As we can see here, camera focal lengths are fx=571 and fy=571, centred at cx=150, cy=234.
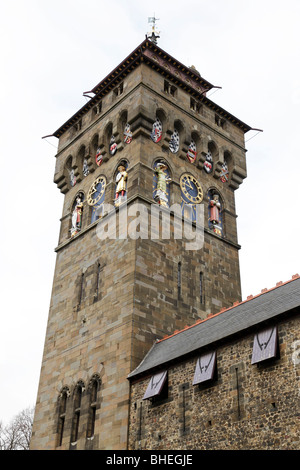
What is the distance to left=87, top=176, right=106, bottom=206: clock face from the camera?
3326cm

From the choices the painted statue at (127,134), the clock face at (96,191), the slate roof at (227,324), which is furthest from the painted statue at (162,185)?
the slate roof at (227,324)

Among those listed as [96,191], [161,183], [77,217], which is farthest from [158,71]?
[77,217]

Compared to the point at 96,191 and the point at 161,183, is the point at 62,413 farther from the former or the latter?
Result: the point at 161,183

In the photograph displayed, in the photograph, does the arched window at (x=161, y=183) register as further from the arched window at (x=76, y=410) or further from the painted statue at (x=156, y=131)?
the arched window at (x=76, y=410)

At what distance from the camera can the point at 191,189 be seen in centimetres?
3325

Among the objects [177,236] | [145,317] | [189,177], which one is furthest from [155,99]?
[145,317]

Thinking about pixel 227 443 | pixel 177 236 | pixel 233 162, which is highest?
pixel 233 162

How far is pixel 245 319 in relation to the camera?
819 inches

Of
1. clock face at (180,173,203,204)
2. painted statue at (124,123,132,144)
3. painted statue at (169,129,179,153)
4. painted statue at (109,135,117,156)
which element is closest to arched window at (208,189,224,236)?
clock face at (180,173,203,204)

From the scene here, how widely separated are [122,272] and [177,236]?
4063 mm

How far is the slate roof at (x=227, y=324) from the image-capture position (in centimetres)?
1972

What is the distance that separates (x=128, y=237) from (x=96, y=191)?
5881 mm

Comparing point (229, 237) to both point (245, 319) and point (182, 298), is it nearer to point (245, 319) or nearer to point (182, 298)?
point (182, 298)
